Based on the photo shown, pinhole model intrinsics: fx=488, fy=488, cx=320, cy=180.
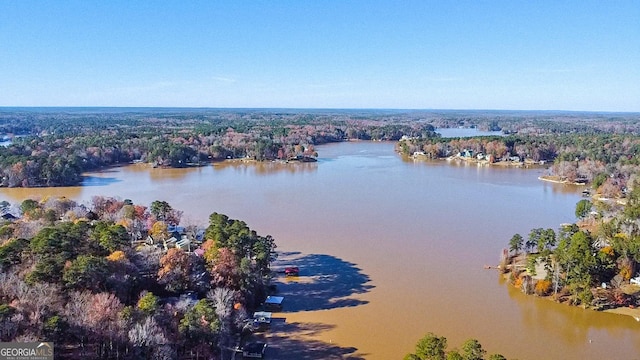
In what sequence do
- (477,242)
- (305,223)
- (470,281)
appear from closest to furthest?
(470,281) → (477,242) → (305,223)

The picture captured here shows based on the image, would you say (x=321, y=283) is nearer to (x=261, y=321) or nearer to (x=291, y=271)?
(x=291, y=271)

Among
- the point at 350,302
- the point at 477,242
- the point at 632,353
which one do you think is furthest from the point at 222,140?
the point at 632,353

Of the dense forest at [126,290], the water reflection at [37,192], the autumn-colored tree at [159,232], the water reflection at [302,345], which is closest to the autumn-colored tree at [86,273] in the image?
the dense forest at [126,290]

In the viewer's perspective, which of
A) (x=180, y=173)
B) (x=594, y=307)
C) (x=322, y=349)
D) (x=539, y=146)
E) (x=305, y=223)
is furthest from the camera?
(x=539, y=146)

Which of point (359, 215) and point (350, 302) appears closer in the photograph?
point (350, 302)

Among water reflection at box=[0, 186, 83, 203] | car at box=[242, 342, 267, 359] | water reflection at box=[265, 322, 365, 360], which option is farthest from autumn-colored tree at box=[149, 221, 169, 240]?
water reflection at box=[0, 186, 83, 203]

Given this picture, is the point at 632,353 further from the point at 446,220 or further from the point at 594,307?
the point at 446,220

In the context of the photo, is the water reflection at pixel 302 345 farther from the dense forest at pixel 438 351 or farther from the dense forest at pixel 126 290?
the dense forest at pixel 438 351
